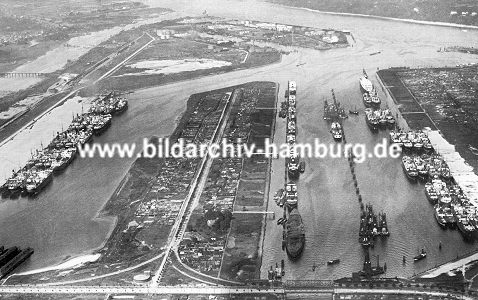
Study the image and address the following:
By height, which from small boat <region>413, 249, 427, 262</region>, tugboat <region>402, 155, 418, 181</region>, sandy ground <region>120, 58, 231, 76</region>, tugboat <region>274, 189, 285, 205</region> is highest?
sandy ground <region>120, 58, 231, 76</region>

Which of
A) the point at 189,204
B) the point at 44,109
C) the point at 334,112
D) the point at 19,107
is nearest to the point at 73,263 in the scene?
the point at 189,204

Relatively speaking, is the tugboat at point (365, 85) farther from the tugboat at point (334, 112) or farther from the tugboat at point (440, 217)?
the tugboat at point (440, 217)

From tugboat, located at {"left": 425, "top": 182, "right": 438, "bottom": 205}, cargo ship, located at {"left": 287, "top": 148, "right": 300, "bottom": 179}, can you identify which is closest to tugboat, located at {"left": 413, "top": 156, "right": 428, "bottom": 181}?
tugboat, located at {"left": 425, "top": 182, "right": 438, "bottom": 205}

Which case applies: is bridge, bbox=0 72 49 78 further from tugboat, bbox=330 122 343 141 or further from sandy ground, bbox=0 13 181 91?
tugboat, bbox=330 122 343 141

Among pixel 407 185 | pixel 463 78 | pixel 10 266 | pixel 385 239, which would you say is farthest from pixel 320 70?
pixel 10 266

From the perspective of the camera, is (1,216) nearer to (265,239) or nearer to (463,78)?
(265,239)

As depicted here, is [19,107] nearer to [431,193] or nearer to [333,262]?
[333,262]
